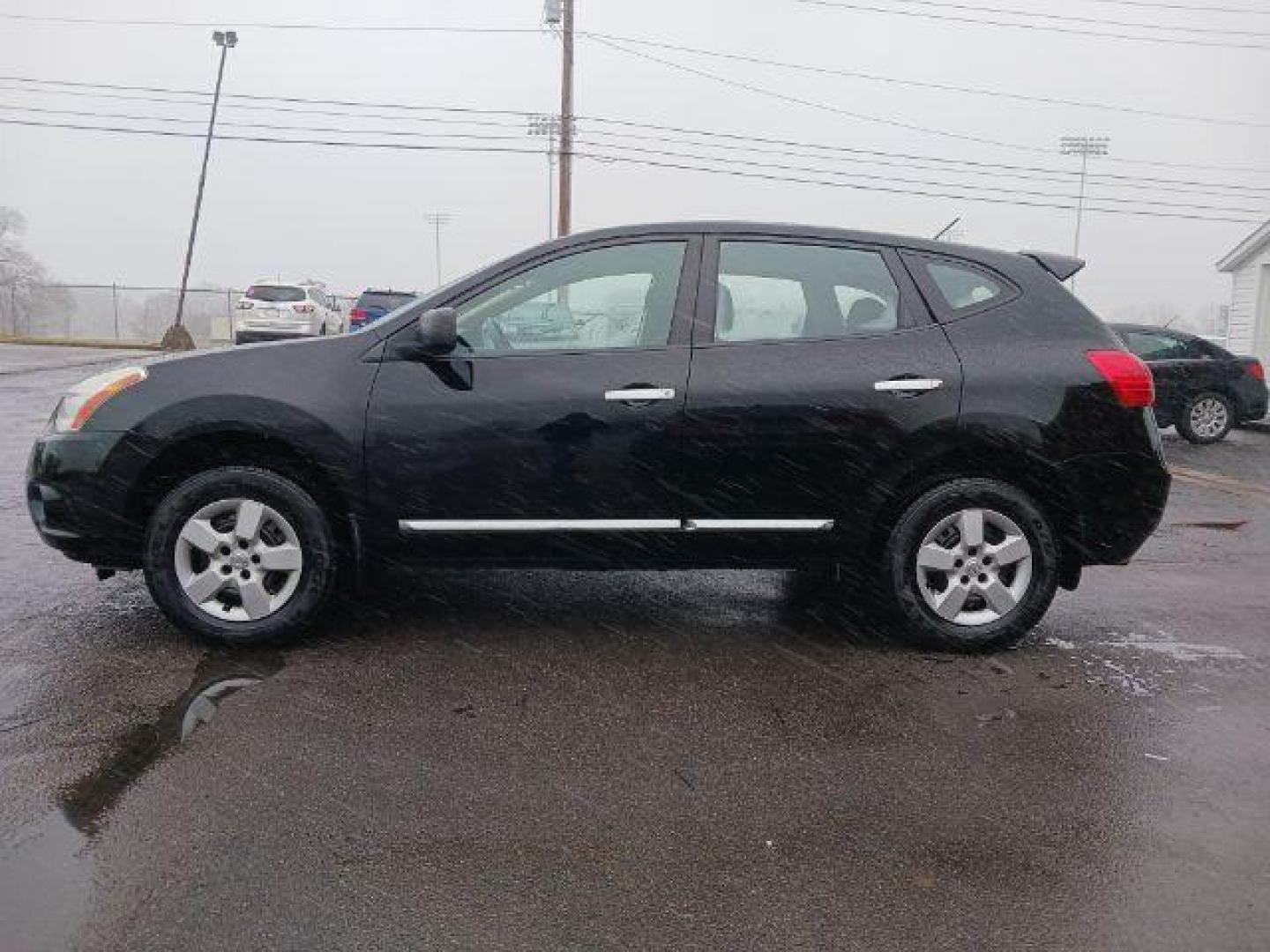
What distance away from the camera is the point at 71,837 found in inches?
106

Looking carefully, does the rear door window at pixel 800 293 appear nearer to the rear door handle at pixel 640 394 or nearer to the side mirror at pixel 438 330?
the rear door handle at pixel 640 394

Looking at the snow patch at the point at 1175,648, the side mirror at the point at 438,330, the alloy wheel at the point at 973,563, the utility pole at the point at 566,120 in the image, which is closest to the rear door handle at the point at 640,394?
the side mirror at the point at 438,330

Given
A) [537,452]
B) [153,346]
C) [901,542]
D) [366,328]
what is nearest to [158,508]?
[366,328]

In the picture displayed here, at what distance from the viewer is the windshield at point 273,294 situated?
2694 cm

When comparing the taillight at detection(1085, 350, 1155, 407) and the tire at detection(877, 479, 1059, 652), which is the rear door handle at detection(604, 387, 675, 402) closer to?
the tire at detection(877, 479, 1059, 652)

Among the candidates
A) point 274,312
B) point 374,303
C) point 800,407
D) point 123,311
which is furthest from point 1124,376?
point 123,311

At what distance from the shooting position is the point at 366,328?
14.0ft

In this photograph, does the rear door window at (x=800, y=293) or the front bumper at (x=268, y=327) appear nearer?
the rear door window at (x=800, y=293)

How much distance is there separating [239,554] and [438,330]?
1.19 metres

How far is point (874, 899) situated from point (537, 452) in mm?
2187

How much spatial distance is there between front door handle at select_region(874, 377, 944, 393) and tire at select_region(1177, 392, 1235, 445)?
1179 cm

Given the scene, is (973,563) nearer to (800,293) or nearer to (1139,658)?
(1139,658)

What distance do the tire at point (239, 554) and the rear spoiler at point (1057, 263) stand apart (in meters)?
3.29

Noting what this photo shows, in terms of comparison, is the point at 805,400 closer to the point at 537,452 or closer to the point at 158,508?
the point at 537,452
